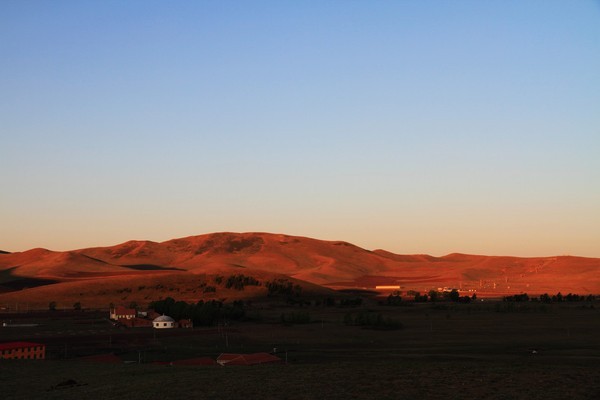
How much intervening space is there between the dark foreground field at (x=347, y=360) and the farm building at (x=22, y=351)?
1.36m

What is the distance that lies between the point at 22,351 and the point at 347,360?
23.9 metres

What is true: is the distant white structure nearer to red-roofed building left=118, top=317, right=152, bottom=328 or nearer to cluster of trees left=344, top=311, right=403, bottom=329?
red-roofed building left=118, top=317, right=152, bottom=328

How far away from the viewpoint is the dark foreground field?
1170 inches

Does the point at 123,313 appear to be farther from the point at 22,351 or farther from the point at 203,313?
the point at 22,351

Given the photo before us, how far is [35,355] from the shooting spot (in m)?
54.6

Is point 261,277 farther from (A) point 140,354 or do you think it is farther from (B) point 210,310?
(A) point 140,354

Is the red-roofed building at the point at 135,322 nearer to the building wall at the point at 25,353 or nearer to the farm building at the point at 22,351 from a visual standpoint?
the building wall at the point at 25,353

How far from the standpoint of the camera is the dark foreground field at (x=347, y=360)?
29719 mm

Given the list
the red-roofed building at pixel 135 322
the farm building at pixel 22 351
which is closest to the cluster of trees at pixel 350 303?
the red-roofed building at pixel 135 322

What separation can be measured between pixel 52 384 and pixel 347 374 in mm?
13028

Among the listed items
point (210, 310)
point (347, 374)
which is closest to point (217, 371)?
point (347, 374)

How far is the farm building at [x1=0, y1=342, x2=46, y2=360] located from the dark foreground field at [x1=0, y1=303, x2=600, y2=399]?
4.47 ft

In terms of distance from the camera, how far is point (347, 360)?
45062mm

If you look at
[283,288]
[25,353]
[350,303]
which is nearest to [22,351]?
[25,353]
